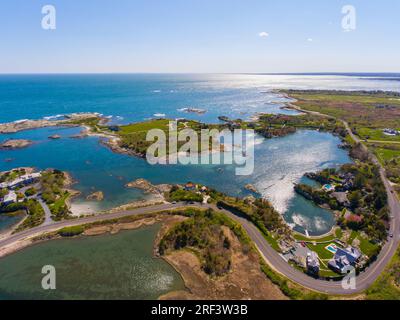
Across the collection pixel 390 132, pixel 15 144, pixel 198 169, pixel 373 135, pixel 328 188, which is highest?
pixel 390 132

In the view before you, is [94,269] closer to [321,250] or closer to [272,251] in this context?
[272,251]

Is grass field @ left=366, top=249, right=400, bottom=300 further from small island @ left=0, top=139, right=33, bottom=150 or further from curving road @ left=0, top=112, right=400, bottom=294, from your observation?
small island @ left=0, top=139, right=33, bottom=150

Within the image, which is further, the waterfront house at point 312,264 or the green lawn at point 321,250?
the green lawn at point 321,250

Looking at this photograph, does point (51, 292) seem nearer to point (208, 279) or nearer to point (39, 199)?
point (208, 279)

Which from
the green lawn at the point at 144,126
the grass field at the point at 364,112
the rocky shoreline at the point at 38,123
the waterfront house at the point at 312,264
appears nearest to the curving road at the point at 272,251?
the waterfront house at the point at 312,264

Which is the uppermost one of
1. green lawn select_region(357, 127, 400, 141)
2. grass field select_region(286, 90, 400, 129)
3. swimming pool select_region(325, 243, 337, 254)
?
grass field select_region(286, 90, 400, 129)

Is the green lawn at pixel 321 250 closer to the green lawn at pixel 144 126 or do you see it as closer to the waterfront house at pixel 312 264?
the waterfront house at pixel 312 264

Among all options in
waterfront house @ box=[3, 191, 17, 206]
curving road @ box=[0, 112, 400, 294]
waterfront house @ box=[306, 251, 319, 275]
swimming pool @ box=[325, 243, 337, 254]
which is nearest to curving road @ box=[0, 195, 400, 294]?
curving road @ box=[0, 112, 400, 294]

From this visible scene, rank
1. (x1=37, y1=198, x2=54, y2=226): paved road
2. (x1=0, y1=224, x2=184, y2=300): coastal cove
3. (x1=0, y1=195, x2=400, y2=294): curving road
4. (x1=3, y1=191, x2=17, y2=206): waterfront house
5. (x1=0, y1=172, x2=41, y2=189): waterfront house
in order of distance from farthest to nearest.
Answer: (x1=0, y1=172, x2=41, y2=189): waterfront house → (x1=3, y1=191, x2=17, y2=206): waterfront house → (x1=37, y1=198, x2=54, y2=226): paved road → (x1=0, y1=224, x2=184, y2=300): coastal cove → (x1=0, y1=195, x2=400, y2=294): curving road

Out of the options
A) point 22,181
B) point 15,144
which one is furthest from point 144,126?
point 22,181

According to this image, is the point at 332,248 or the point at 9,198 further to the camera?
the point at 9,198

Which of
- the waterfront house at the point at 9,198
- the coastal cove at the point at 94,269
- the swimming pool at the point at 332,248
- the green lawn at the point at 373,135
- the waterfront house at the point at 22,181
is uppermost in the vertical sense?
the green lawn at the point at 373,135
